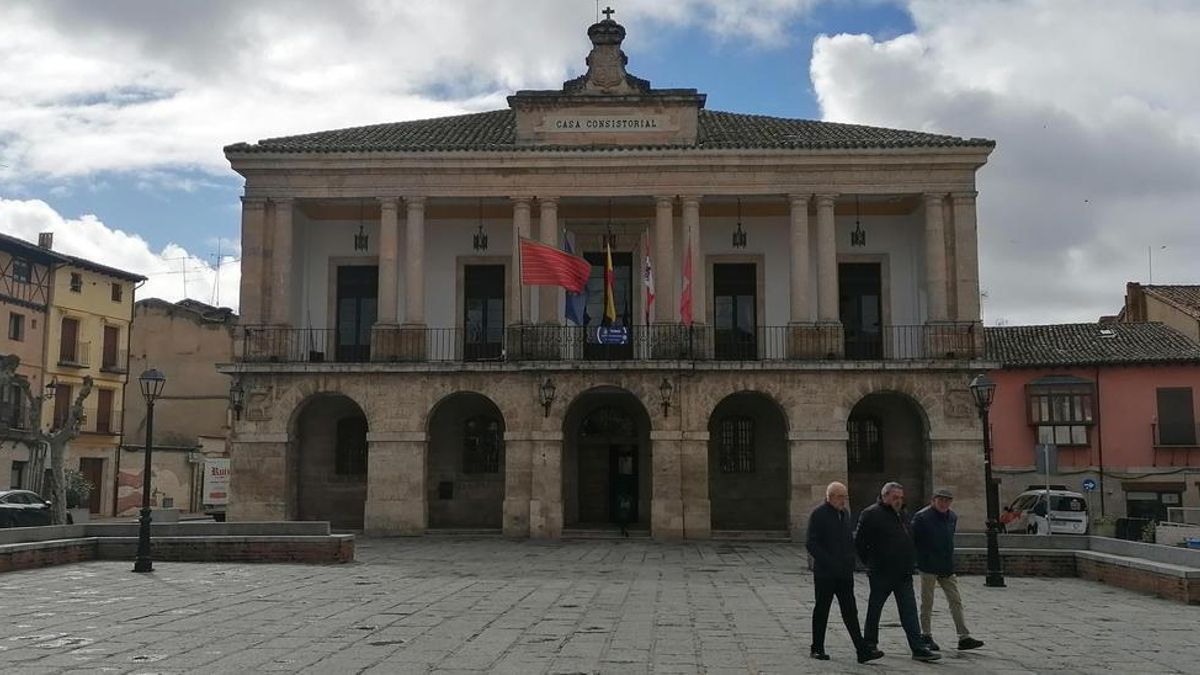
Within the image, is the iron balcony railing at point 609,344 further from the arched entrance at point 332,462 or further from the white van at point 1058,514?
the white van at point 1058,514

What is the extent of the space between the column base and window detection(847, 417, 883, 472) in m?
2.97

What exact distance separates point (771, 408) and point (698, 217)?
5313 millimetres

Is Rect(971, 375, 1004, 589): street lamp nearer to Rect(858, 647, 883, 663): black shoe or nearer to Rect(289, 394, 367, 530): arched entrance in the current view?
Rect(858, 647, 883, 663): black shoe

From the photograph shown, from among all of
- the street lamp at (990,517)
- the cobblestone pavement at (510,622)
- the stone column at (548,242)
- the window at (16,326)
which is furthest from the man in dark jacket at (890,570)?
the window at (16,326)

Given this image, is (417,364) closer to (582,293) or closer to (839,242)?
(582,293)

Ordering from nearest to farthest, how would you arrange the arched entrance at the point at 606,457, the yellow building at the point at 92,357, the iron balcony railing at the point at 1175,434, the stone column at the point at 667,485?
the stone column at the point at 667,485, the arched entrance at the point at 606,457, the iron balcony railing at the point at 1175,434, the yellow building at the point at 92,357

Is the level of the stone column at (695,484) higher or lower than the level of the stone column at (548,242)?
lower

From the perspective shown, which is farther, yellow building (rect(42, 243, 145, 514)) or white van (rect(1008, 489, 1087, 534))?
yellow building (rect(42, 243, 145, 514))

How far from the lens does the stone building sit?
25891 mm

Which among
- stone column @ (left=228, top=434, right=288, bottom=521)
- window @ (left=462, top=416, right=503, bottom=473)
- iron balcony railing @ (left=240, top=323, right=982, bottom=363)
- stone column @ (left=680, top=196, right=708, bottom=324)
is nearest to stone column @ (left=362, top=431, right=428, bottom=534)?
iron balcony railing @ (left=240, top=323, right=982, bottom=363)

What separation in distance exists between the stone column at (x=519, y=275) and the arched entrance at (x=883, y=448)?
8790 millimetres

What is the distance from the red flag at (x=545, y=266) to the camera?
25.1m

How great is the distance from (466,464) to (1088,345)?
73.6 feet

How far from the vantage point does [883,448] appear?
2823 centimetres
